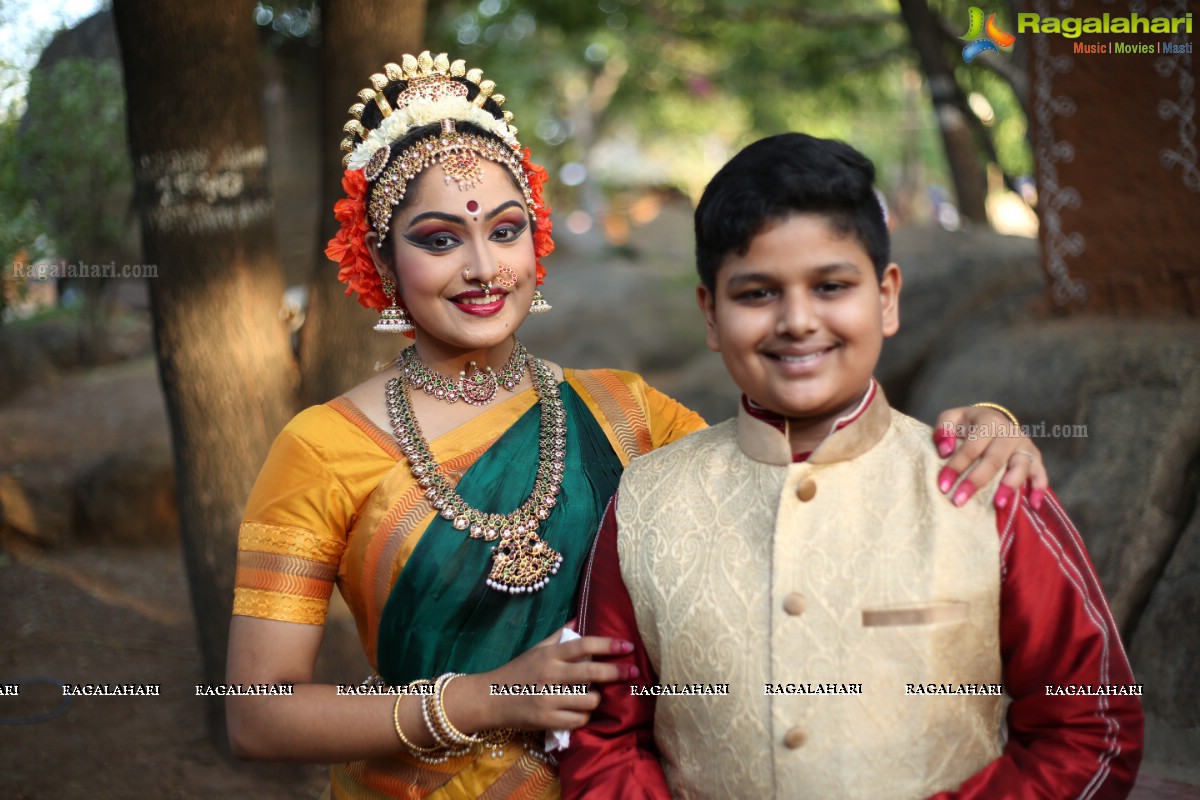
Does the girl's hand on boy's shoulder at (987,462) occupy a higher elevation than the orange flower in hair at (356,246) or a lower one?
lower

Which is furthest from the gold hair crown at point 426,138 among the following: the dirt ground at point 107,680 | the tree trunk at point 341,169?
the dirt ground at point 107,680

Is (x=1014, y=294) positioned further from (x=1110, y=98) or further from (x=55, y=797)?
(x=55, y=797)

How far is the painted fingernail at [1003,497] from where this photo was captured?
1.74 metres

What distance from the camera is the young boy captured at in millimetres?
1723

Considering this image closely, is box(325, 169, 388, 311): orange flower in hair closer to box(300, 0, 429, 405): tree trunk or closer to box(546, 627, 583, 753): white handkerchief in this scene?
box(546, 627, 583, 753): white handkerchief

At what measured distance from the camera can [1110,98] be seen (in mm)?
4676

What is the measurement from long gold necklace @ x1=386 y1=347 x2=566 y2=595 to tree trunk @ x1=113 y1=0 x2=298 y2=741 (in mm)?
1955

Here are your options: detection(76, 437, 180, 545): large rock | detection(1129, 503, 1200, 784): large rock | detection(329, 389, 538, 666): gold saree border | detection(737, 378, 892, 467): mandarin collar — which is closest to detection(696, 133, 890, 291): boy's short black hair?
detection(737, 378, 892, 467): mandarin collar

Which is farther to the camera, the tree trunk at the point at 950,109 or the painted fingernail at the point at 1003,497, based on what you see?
the tree trunk at the point at 950,109

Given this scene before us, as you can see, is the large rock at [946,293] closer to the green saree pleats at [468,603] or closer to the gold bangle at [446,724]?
the green saree pleats at [468,603]

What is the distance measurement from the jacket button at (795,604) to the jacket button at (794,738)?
18 cm

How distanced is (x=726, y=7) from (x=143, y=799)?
7.54 meters

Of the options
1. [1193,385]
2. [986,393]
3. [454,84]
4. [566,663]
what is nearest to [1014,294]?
[986,393]

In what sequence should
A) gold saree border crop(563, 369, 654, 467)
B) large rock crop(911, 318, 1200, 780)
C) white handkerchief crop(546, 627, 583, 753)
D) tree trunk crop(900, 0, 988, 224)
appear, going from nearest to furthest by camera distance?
white handkerchief crop(546, 627, 583, 753) < gold saree border crop(563, 369, 654, 467) < large rock crop(911, 318, 1200, 780) < tree trunk crop(900, 0, 988, 224)
